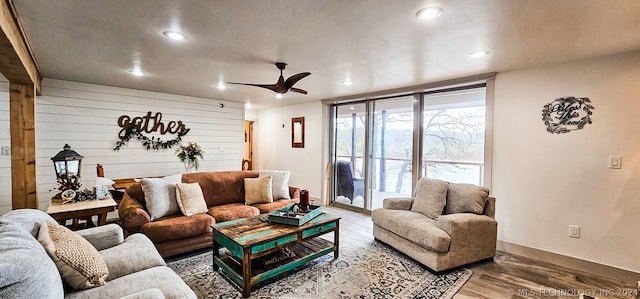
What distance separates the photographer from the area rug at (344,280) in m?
2.38

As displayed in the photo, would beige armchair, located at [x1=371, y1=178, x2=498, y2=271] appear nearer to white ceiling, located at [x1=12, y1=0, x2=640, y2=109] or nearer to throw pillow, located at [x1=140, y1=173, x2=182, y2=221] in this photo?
white ceiling, located at [x1=12, y1=0, x2=640, y2=109]

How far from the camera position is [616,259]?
2.74 metres

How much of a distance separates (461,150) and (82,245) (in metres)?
4.24

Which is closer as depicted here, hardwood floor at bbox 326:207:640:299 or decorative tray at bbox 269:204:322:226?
hardwood floor at bbox 326:207:640:299

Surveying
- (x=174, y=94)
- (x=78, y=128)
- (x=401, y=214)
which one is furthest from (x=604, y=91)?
(x=78, y=128)

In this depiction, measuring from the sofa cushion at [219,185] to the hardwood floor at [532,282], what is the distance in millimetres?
3030

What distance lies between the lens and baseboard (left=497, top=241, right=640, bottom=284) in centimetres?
268

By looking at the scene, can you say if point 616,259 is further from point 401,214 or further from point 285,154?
point 285,154

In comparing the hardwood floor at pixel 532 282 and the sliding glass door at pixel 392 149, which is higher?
the sliding glass door at pixel 392 149

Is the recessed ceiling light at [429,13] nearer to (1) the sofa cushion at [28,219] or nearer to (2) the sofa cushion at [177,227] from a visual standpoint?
(1) the sofa cushion at [28,219]

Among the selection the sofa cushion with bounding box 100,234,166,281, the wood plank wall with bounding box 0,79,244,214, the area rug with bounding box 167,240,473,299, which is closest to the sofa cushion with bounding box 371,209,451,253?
the area rug with bounding box 167,240,473,299

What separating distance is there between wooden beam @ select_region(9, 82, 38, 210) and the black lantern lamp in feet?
1.53

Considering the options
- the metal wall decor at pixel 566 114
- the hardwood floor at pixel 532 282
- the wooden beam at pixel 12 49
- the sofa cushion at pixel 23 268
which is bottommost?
the hardwood floor at pixel 532 282

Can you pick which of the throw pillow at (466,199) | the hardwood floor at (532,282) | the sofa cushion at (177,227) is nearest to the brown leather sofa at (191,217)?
the sofa cushion at (177,227)
